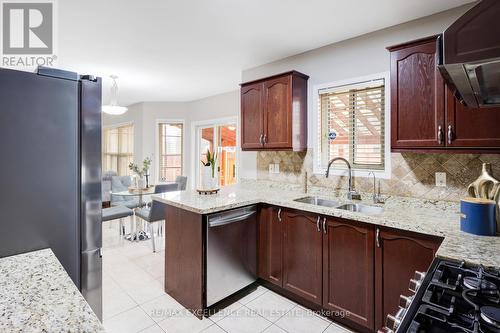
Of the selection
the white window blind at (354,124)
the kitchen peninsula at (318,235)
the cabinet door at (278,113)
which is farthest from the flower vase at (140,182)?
the white window blind at (354,124)

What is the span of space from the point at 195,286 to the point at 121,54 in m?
2.74

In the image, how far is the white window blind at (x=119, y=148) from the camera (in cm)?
663

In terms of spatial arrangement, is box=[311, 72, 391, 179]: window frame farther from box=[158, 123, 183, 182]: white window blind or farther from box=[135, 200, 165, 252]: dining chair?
box=[158, 123, 183, 182]: white window blind

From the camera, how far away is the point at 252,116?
3.12 m

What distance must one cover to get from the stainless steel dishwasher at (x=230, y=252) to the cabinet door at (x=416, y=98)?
4.76 ft

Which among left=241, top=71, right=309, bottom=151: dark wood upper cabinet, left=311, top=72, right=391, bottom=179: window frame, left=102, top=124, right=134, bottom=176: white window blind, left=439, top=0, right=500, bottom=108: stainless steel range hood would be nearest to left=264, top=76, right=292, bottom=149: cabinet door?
left=241, top=71, right=309, bottom=151: dark wood upper cabinet

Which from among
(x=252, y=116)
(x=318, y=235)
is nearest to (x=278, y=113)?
(x=252, y=116)

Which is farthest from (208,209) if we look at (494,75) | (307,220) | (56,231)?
(494,75)

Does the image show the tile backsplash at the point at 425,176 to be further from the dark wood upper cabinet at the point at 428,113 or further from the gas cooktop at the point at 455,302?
the gas cooktop at the point at 455,302

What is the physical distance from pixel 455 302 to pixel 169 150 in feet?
19.2

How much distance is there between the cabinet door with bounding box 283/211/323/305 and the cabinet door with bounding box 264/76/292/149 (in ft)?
2.84

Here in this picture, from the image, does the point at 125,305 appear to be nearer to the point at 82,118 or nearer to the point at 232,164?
the point at 82,118

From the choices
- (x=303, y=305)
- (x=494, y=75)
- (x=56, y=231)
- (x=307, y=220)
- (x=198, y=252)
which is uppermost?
(x=494, y=75)

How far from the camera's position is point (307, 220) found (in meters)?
2.23
